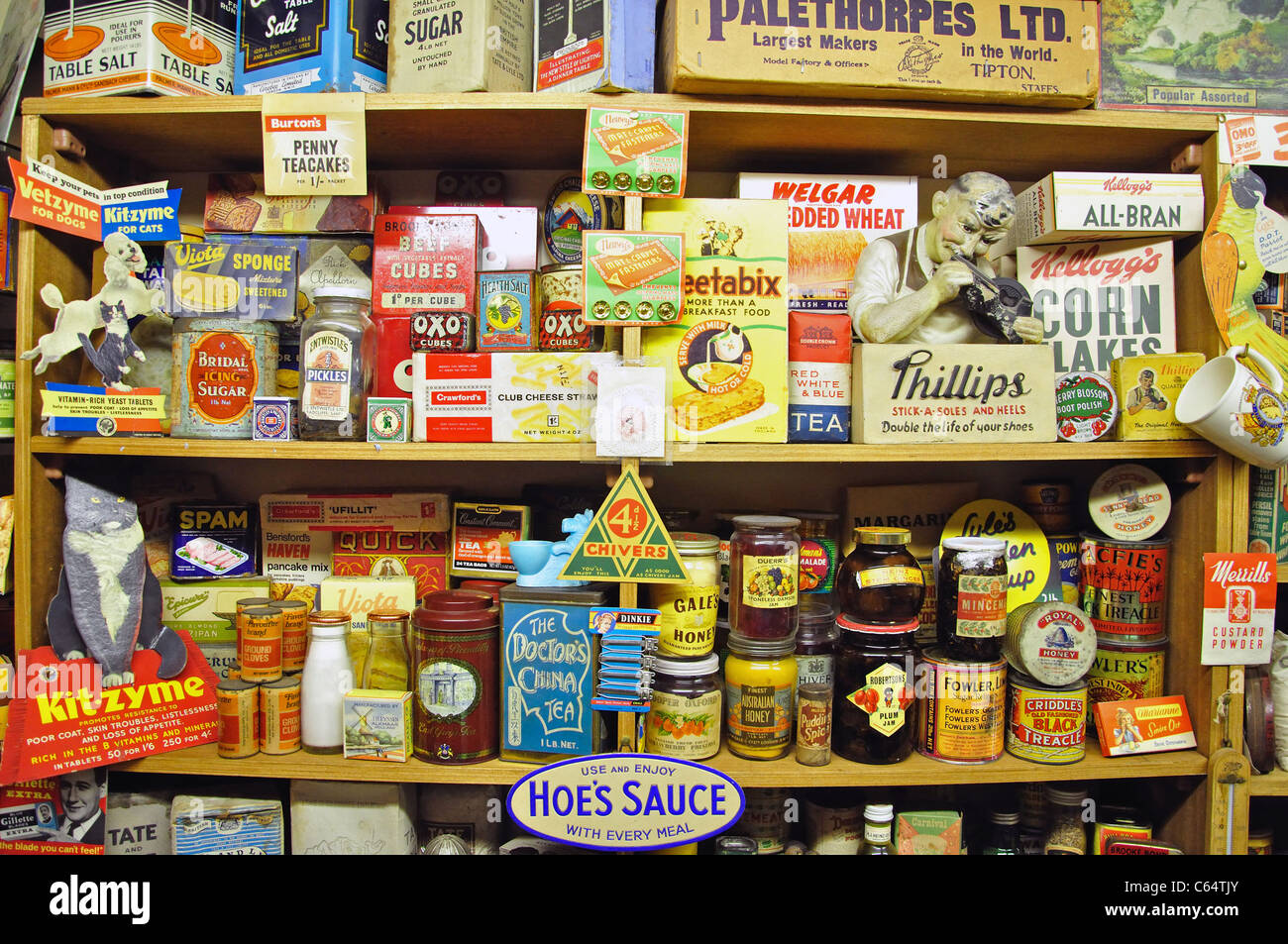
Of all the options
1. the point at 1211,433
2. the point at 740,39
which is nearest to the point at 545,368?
the point at 740,39

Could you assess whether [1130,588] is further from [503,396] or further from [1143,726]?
[503,396]

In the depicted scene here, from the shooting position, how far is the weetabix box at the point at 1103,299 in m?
1.47

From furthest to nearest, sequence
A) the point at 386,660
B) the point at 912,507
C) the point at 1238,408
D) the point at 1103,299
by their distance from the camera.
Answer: the point at 912,507 → the point at 1103,299 → the point at 386,660 → the point at 1238,408

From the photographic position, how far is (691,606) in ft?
4.33

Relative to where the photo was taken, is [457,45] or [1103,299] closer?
[457,45]

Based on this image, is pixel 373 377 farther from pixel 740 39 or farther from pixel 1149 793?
pixel 1149 793

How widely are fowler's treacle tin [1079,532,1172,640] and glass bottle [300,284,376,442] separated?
150cm

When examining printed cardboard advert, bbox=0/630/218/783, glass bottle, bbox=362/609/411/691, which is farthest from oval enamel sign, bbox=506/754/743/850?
printed cardboard advert, bbox=0/630/218/783

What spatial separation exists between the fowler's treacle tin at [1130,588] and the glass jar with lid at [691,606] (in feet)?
2.64

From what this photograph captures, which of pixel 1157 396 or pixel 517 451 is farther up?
pixel 1157 396

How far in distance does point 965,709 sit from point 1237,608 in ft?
1.82

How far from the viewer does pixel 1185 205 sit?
141 cm

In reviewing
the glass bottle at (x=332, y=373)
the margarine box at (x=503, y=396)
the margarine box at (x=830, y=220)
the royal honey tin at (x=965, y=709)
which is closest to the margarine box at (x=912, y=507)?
the royal honey tin at (x=965, y=709)

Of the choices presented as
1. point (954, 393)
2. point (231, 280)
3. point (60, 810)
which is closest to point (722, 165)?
point (954, 393)
